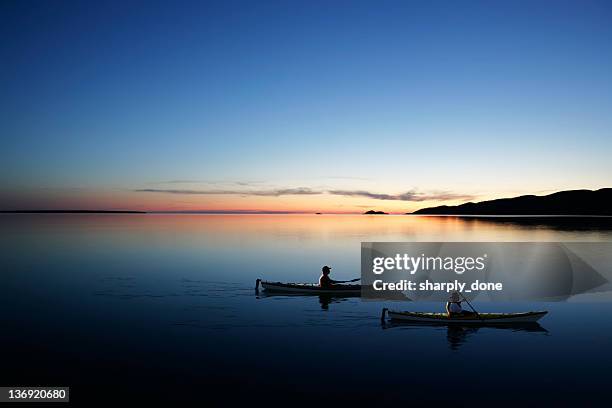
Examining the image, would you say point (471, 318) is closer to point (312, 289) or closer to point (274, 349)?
point (274, 349)

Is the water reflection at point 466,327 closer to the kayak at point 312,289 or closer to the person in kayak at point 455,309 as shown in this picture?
the person in kayak at point 455,309

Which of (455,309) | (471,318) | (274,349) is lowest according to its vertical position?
(274,349)

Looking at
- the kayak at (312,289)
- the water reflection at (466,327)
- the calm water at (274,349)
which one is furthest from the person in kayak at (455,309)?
the kayak at (312,289)

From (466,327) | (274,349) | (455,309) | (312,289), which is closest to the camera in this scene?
(274,349)

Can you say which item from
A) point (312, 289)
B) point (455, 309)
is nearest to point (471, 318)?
point (455, 309)

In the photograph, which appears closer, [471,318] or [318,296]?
[471,318]

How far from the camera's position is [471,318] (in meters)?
29.0

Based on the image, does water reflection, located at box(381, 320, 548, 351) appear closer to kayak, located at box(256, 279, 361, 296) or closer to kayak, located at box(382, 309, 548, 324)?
kayak, located at box(382, 309, 548, 324)

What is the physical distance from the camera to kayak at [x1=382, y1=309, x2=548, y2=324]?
29.0m

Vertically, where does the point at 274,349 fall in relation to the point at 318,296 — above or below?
below

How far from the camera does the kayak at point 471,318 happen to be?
95.2ft

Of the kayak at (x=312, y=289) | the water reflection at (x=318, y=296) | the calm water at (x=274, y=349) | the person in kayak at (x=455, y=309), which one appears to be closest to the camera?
the calm water at (x=274, y=349)

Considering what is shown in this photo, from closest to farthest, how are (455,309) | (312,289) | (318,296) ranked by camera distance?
(455,309)
(318,296)
(312,289)

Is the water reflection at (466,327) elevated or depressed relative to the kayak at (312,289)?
depressed
